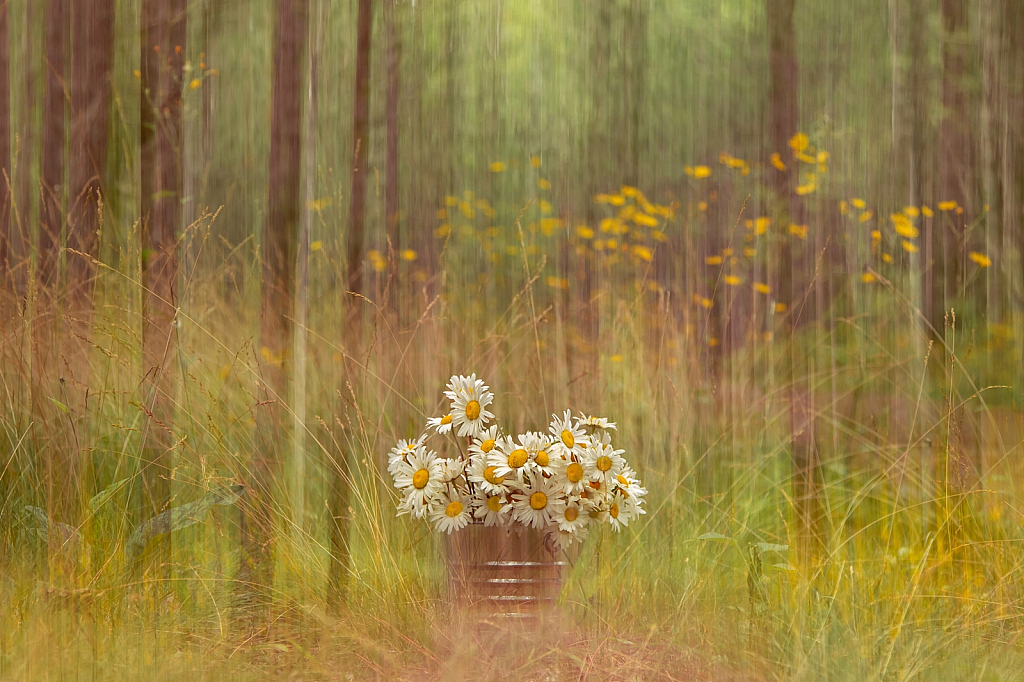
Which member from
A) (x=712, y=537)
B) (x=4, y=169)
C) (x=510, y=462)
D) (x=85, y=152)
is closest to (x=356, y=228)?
(x=85, y=152)

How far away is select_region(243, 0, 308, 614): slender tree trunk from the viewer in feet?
4.41

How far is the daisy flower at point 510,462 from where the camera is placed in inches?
43.3

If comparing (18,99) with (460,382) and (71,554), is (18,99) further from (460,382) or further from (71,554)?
(460,382)

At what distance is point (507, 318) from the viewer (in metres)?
1.54

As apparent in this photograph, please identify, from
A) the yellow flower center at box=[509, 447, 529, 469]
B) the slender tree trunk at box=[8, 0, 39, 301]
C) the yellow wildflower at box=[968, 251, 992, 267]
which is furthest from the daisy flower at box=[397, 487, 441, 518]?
the yellow wildflower at box=[968, 251, 992, 267]

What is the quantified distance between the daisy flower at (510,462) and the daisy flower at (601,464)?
0.27ft

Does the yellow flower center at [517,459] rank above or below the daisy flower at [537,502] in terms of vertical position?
above

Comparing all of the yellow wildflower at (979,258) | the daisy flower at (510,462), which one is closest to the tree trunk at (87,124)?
the daisy flower at (510,462)

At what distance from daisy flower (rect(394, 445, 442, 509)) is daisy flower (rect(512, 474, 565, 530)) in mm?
111

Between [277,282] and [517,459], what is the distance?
638 mm

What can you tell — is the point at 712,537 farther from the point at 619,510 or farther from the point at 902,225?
the point at 902,225

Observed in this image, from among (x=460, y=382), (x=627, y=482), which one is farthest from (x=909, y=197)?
(x=460, y=382)

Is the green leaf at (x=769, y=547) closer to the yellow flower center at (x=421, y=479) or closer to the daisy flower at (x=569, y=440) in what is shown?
the daisy flower at (x=569, y=440)

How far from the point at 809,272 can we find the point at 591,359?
525 mm
